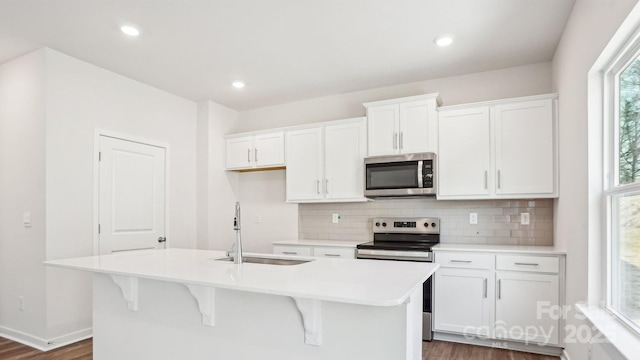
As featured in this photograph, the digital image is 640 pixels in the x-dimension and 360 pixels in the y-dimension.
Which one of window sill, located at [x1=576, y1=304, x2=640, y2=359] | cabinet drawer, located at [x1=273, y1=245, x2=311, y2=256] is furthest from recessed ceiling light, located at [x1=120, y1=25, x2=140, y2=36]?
window sill, located at [x1=576, y1=304, x2=640, y2=359]

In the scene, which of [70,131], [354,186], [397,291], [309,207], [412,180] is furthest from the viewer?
[309,207]

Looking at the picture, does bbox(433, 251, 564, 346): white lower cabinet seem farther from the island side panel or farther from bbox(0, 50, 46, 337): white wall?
bbox(0, 50, 46, 337): white wall

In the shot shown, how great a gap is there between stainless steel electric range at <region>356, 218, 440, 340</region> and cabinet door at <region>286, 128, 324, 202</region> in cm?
80

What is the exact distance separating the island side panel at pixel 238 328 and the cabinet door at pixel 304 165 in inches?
86.6

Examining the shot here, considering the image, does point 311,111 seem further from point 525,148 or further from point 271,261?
point 271,261

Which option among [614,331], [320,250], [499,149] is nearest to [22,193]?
[320,250]

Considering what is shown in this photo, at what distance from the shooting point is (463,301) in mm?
3408

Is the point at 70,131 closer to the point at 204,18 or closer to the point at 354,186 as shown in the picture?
the point at 204,18

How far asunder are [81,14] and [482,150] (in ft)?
11.3

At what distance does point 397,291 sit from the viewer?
1547 millimetres

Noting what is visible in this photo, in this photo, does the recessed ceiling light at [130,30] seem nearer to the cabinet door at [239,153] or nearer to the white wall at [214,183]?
the white wall at [214,183]

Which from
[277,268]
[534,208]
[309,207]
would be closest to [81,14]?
[277,268]

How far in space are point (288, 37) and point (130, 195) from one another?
237cm

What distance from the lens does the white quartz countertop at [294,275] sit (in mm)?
1550
